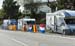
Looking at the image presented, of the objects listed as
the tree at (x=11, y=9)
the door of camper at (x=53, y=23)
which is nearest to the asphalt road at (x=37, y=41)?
the door of camper at (x=53, y=23)

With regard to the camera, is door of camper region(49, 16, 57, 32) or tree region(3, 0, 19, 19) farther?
tree region(3, 0, 19, 19)

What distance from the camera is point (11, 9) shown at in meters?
79.3

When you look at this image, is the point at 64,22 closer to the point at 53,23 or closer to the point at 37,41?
the point at 53,23

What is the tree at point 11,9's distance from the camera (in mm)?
77438

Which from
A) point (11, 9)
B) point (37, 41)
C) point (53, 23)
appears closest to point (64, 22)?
point (53, 23)

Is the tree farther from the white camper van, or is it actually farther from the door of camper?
the white camper van

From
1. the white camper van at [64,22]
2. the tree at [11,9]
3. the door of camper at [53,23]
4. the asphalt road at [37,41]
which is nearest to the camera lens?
the asphalt road at [37,41]

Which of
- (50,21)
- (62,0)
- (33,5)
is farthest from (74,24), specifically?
(33,5)

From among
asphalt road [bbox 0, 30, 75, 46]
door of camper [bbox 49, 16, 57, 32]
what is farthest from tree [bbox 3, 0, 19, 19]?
asphalt road [bbox 0, 30, 75, 46]

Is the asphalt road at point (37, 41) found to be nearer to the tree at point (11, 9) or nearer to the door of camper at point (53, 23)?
the door of camper at point (53, 23)

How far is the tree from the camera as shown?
77.4m

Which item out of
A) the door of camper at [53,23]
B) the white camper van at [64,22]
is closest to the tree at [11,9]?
the door of camper at [53,23]

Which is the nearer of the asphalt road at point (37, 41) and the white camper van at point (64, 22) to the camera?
the asphalt road at point (37, 41)

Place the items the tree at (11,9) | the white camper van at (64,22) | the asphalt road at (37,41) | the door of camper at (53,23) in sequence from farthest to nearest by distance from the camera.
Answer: the tree at (11,9) → the door of camper at (53,23) → the white camper van at (64,22) → the asphalt road at (37,41)
